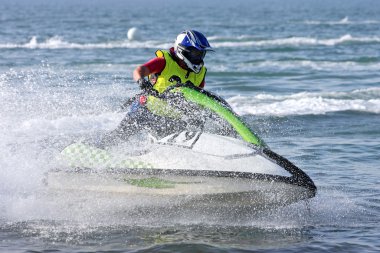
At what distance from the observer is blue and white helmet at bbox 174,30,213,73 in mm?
8023

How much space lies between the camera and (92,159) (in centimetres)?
784

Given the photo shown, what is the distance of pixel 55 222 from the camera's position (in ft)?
25.7

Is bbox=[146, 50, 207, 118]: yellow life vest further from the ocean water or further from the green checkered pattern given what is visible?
the ocean water

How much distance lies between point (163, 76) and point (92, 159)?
109cm

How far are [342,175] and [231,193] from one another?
2889 mm

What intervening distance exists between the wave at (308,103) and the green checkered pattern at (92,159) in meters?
7.71

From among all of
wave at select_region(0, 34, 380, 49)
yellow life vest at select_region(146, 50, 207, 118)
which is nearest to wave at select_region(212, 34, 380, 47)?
wave at select_region(0, 34, 380, 49)

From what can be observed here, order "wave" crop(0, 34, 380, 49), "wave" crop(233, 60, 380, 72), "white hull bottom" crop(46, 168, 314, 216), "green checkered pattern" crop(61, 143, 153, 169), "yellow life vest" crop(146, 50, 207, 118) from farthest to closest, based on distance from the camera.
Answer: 1. "wave" crop(0, 34, 380, 49)
2. "wave" crop(233, 60, 380, 72)
3. "yellow life vest" crop(146, 50, 207, 118)
4. "green checkered pattern" crop(61, 143, 153, 169)
5. "white hull bottom" crop(46, 168, 314, 216)

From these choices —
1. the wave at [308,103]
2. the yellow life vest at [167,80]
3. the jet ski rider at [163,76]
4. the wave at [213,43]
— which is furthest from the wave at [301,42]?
the jet ski rider at [163,76]

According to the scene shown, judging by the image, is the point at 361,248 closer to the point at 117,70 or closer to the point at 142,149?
the point at 142,149

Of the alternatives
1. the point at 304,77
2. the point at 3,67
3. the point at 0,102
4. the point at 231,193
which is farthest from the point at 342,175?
the point at 3,67

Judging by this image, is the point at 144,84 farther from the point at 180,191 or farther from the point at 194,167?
the point at 180,191

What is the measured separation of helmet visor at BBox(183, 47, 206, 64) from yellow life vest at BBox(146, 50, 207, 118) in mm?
149

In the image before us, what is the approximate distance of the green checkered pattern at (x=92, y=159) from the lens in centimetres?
773
